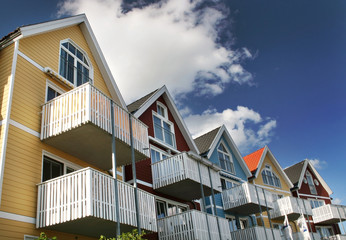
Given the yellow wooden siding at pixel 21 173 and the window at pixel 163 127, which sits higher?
the window at pixel 163 127

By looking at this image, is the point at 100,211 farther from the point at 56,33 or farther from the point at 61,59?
the point at 56,33

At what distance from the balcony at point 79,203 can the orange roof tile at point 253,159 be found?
22511 millimetres

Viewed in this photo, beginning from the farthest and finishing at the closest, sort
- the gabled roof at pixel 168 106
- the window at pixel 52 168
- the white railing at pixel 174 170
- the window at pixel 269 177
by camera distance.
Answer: the window at pixel 269 177
the gabled roof at pixel 168 106
the white railing at pixel 174 170
the window at pixel 52 168

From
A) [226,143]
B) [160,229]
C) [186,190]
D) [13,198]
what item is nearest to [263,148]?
[226,143]

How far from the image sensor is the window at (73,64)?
621 inches

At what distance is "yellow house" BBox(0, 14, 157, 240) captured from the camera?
37.3 ft

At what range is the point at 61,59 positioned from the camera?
15727 mm

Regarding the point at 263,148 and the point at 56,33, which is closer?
the point at 56,33

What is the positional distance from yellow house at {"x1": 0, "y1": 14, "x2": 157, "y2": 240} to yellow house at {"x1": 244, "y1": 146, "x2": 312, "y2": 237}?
16.2 m

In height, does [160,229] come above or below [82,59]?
below

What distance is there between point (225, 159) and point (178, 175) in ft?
36.0

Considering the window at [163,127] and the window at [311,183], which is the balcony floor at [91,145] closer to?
the window at [163,127]

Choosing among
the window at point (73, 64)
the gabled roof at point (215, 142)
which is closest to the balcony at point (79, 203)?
the window at point (73, 64)

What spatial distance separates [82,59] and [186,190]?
905cm
